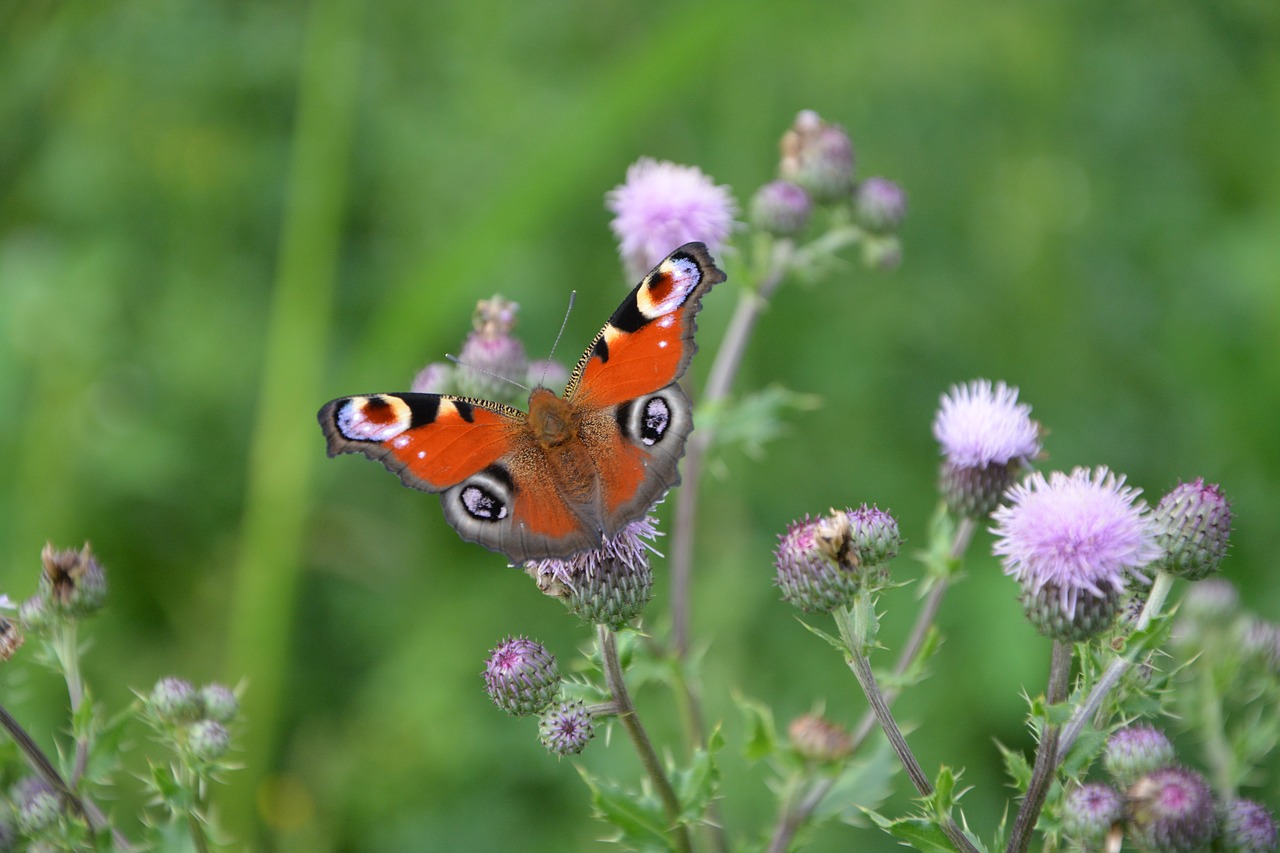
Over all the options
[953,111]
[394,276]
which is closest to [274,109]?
[394,276]

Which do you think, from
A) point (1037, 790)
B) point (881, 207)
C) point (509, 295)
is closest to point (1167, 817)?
point (1037, 790)

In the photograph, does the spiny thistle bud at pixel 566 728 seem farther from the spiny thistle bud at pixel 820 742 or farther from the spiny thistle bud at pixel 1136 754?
the spiny thistle bud at pixel 1136 754

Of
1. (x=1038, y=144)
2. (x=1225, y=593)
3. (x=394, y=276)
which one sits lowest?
(x=1225, y=593)

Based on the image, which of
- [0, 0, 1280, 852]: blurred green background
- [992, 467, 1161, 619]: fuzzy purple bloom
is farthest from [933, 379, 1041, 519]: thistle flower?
[0, 0, 1280, 852]: blurred green background

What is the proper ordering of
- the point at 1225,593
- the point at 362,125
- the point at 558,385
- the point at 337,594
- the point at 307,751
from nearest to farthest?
the point at 1225,593, the point at 558,385, the point at 307,751, the point at 337,594, the point at 362,125

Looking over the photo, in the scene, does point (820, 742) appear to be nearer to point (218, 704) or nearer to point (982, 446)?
point (982, 446)

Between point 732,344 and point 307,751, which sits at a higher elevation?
point 732,344

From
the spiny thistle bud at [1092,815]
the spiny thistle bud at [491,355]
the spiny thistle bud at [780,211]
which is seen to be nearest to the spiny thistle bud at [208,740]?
the spiny thistle bud at [491,355]

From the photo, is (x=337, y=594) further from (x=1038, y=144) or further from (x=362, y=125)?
(x=1038, y=144)
